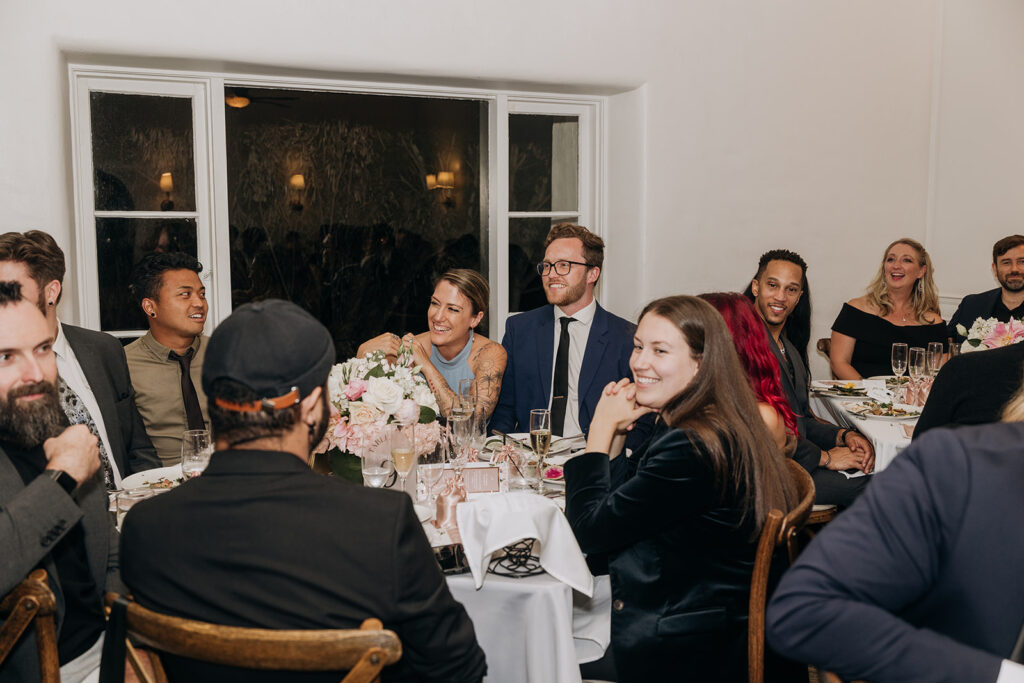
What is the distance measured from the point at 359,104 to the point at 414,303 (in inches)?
71.9

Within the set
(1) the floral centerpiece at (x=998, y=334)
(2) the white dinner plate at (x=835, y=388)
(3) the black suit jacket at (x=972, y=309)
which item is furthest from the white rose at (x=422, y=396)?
(3) the black suit jacket at (x=972, y=309)

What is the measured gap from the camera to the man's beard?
1.86 meters

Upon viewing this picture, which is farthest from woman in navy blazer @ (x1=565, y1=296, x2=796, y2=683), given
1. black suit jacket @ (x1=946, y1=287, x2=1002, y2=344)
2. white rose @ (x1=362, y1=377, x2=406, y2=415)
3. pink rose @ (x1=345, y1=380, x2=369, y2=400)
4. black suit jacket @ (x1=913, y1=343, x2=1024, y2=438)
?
black suit jacket @ (x1=946, y1=287, x2=1002, y2=344)

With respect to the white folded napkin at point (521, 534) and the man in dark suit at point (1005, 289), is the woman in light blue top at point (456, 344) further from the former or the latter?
the man in dark suit at point (1005, 289)

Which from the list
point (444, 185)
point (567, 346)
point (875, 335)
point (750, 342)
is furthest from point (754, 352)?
point (444, 185)

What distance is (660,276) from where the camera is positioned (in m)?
4.92

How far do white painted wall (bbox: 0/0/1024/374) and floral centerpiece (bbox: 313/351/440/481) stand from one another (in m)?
2.08

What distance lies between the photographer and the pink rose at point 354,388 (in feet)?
8.11

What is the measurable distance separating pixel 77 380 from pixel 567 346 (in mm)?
2002

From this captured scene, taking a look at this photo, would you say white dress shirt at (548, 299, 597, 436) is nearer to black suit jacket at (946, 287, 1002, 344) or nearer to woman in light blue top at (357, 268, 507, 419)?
woman in light blue top at (357, 268, 507, 419)

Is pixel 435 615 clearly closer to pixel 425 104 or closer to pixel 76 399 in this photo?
pixel 76 399

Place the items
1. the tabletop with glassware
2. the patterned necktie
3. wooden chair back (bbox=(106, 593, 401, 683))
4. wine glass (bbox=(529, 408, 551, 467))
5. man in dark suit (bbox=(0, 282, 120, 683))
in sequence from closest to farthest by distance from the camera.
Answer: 1. wooden chair back (bbox=(106, 593, 401, 683))
2. man in dark suit (bbox=(0, 282, 120, 683))
3. wine glass (bbox=(529, 408, 551, 467))
4. the patterned necktie
5. the tabletop with glassware

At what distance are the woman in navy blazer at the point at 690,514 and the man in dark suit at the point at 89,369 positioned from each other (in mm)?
1809

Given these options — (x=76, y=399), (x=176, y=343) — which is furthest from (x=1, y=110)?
(x=76, y=399)
